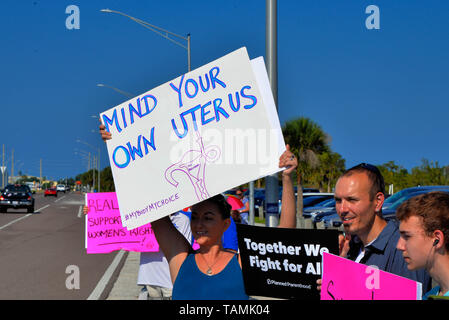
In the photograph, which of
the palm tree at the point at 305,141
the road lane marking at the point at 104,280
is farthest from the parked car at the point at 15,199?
the road lane marking at the point at 104,280

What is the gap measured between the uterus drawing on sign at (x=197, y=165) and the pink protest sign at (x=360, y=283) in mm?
1009

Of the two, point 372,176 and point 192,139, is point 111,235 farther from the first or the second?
point 372,176

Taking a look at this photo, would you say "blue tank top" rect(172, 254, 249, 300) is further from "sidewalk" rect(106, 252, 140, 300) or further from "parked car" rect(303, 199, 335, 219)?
"parked car" rect(303, 199, 335, 219)

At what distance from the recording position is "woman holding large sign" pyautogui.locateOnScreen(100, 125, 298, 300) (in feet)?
11.7

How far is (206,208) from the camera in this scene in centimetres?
384

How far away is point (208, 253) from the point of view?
373cm

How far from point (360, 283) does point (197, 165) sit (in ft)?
4.76

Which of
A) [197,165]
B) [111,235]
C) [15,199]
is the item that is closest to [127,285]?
[111,235]

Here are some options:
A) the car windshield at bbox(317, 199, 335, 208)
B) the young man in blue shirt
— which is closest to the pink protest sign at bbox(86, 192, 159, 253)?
the young man in blue shirt

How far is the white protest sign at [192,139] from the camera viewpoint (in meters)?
3.90
